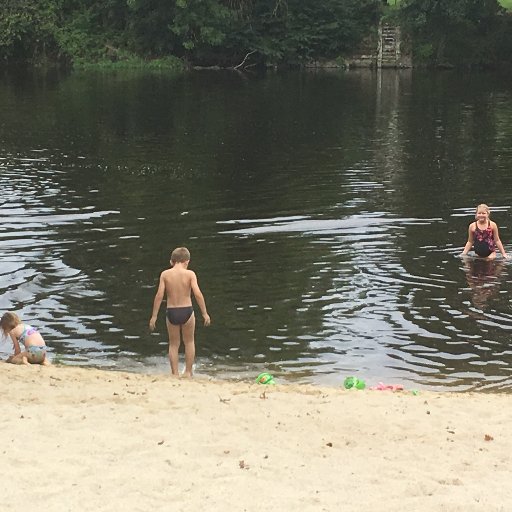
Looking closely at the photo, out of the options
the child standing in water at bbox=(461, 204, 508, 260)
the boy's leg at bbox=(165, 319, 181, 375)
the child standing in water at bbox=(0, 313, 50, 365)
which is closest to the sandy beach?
the child standing in water at bbox=(0, 313, 50, 365)

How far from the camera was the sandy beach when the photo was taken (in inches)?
280

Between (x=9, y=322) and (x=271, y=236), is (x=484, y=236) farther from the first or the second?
(x=9, y=322)

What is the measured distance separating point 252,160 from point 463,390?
20.1m

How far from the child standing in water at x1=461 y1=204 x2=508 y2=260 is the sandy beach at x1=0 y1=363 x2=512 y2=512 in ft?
24.2

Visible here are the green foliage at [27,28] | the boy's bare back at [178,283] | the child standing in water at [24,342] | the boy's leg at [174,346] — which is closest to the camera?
the boy's bare back at [178,283]

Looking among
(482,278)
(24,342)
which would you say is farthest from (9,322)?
(482,278)

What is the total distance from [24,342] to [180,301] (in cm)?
221

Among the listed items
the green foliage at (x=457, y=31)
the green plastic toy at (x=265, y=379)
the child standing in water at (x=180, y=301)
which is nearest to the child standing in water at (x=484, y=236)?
the green plastic toy at (x=265, y=379)

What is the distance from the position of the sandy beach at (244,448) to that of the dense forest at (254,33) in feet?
200

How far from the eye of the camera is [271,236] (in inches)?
786

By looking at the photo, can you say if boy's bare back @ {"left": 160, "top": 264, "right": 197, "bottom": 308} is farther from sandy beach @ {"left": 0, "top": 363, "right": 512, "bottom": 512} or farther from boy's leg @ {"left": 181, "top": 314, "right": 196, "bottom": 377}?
sandy beach @ {"left": 0, "top": 363, "right": 512, "bottom": 512}

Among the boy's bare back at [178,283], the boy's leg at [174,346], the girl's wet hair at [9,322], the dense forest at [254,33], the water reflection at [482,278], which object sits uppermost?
the dense forest at [254,33]

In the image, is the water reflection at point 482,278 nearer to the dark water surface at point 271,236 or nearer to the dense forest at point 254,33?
the dark water surface at point 271,236

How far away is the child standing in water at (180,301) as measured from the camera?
464 inches
